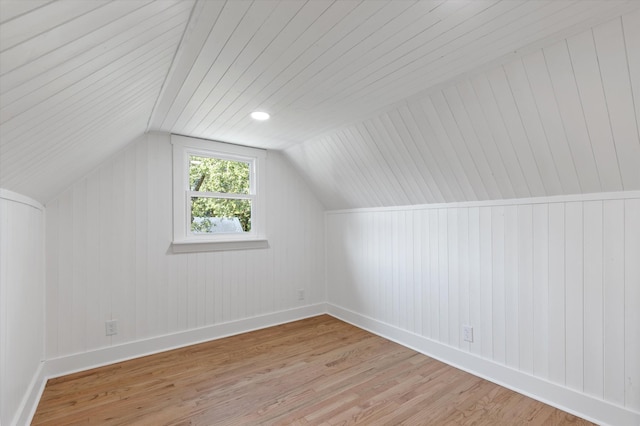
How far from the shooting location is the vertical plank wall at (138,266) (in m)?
2.54

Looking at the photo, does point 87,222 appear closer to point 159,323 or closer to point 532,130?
point 159,323

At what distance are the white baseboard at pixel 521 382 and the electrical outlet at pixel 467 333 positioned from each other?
118 mm

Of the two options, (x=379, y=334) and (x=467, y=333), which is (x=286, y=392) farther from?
(x=467, y=333)

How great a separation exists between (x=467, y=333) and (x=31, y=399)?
126 inches

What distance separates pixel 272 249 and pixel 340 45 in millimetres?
2627

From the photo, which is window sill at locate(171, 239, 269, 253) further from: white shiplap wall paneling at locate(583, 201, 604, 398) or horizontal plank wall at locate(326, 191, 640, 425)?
white shiplap wall paneling at locate(583, 201, 604, 398)

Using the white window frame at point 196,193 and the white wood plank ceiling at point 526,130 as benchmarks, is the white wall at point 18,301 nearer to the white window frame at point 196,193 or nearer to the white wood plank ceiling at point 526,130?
the white window frame at point 196,193

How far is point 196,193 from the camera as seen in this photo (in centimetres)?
319

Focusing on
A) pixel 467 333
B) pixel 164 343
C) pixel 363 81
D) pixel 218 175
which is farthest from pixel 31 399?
pixel 467 333

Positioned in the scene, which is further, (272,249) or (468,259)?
(272,249)

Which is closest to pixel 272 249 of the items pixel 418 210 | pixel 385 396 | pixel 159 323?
pixel 159 323

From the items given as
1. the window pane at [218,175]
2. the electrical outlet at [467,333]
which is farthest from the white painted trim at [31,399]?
the electrical outlet at [467,333]

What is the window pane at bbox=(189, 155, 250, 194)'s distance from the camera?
3262 millimetres

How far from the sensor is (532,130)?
1830mm
